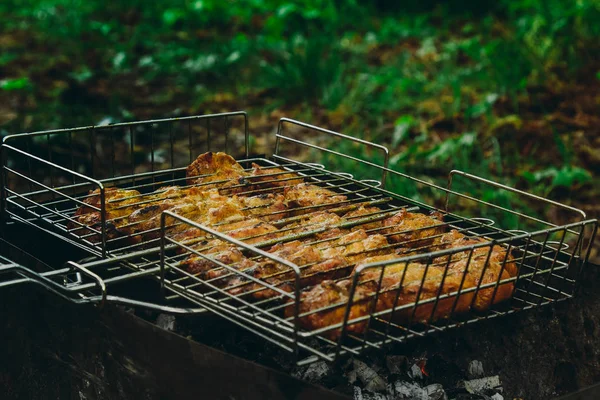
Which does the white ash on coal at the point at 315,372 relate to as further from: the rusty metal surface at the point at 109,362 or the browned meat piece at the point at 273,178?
the browned meat piece at the point at 273,178

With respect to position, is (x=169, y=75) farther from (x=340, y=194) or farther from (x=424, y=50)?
(x=340, y=194)

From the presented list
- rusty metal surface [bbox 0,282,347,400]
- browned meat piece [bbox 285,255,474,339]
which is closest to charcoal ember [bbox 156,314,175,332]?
rusty metal surface [bbox 0,282,347,400]

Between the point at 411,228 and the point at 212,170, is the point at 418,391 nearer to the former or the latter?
the point at 411,228

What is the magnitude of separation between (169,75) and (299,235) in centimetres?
623

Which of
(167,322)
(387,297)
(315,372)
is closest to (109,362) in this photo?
(167,322)

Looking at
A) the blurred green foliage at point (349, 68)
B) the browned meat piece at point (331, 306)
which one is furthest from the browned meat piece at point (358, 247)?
the blurred green foliage at point (349, 68)

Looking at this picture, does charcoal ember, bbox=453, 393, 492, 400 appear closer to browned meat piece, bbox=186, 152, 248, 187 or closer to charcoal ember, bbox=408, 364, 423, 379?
charcoal ember, bbox=408, 364, 423, 379

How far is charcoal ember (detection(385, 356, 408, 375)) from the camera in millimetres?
2711

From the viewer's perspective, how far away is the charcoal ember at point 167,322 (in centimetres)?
287

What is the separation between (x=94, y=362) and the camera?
8.57ft

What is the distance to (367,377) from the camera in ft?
8.75

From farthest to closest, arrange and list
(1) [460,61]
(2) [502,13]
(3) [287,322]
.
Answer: (2) [502,13] → (1) [460,61] → (3) [287,322]

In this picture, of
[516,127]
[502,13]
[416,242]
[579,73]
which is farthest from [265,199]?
[502,13]

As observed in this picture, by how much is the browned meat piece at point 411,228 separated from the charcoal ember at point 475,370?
18.2 inches
